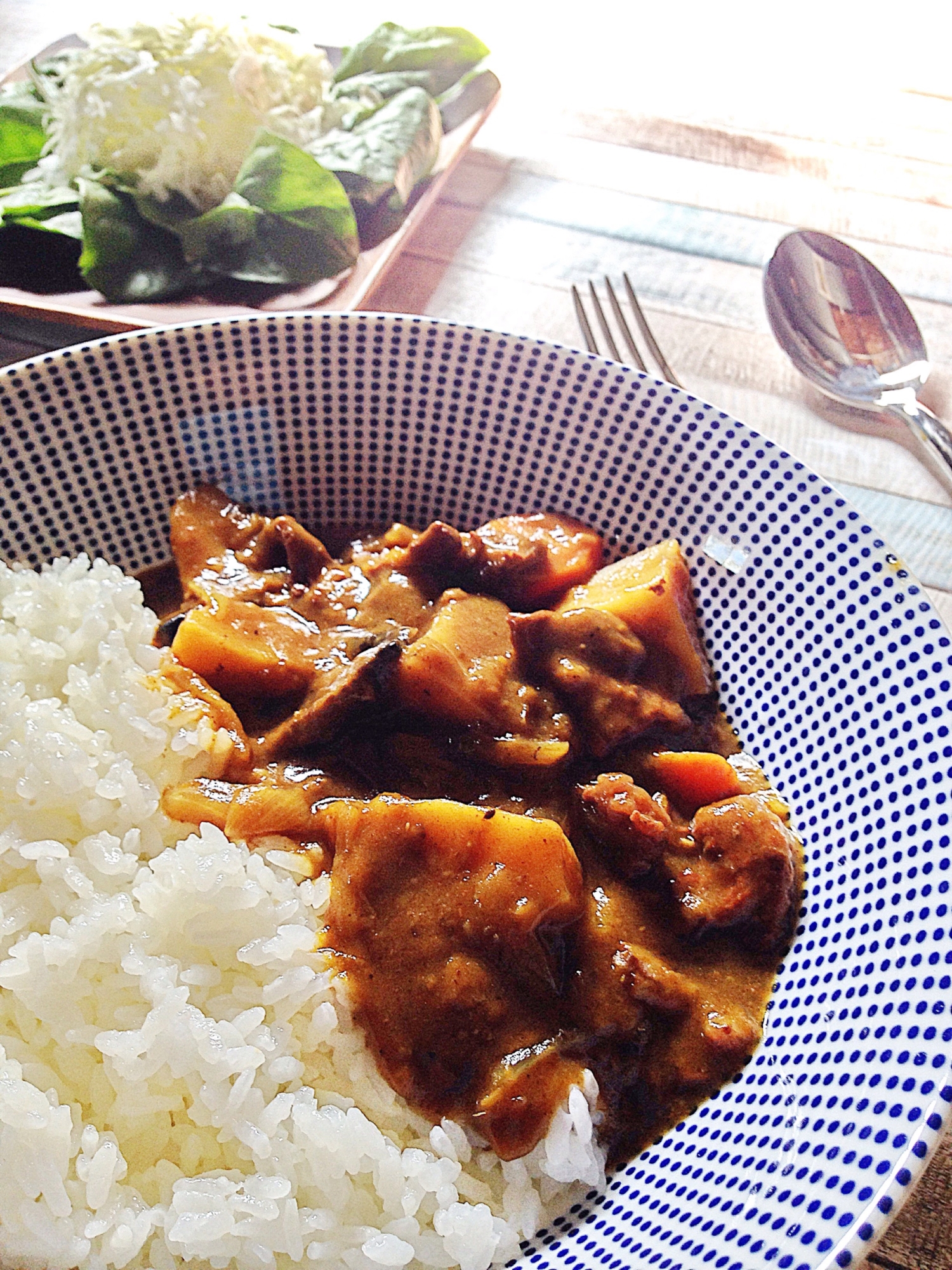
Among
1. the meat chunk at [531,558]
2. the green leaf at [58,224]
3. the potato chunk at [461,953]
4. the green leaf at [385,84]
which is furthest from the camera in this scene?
the green leaf at [385,84]

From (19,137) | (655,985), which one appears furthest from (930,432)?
(19,137)

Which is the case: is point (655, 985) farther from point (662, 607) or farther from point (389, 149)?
point (389, 149)

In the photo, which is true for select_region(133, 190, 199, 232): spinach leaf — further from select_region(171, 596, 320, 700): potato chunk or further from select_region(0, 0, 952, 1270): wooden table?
select_region(171, 596, 320, 700): potato chunk

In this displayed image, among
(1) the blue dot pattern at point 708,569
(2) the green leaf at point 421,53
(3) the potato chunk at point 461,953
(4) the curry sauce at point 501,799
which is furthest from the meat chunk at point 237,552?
(2) the green leaf at point 421,53

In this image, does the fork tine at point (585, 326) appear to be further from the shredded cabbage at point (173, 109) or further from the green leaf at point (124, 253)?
the shredded cabbage at point (173, 109)

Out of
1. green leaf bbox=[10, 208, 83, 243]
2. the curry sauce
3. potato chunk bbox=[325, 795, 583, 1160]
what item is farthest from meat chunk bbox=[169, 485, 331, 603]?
green leaf bbox=[10, 208, 83, 243]
